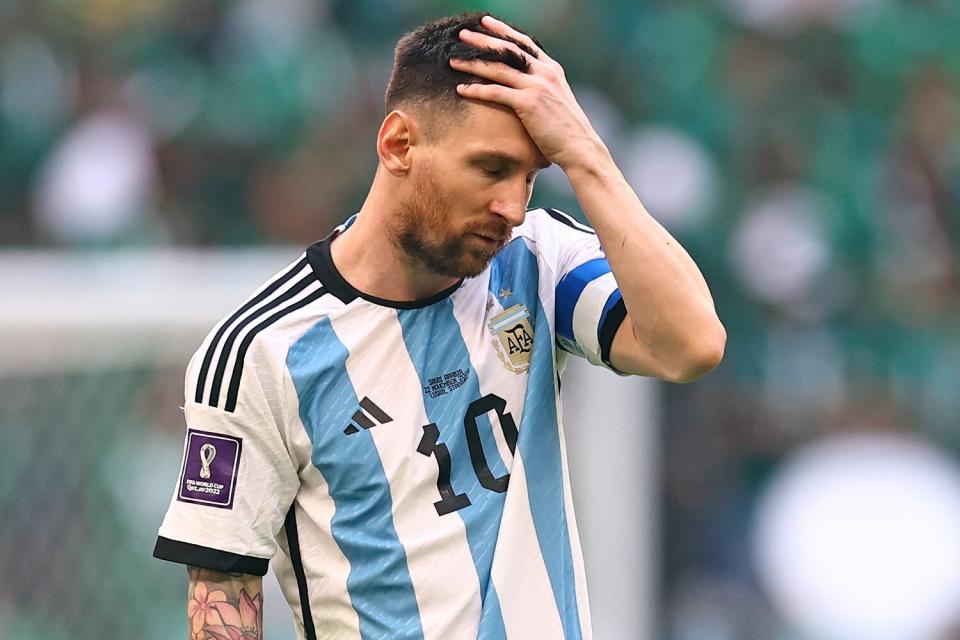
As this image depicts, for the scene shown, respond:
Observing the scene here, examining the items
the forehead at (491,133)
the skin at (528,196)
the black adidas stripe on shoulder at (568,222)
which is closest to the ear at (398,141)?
the skin at (528,196)

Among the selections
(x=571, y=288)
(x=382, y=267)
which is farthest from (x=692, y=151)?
(x=382, y=267)

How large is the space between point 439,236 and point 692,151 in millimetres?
5460

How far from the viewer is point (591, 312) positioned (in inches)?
112

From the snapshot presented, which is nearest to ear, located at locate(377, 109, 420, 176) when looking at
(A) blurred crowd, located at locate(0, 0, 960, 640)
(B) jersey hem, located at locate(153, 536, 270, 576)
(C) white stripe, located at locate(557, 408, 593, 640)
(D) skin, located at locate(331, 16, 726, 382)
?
(D) skin, located at locate(331, 16, 726, 382)

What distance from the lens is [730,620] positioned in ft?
22.3

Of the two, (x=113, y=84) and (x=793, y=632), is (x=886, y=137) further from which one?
(x=113, y=84)

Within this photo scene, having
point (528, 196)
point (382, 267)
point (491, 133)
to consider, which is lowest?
point (382, 267)

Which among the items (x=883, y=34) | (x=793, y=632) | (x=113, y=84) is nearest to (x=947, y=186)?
(x=883, y=34)

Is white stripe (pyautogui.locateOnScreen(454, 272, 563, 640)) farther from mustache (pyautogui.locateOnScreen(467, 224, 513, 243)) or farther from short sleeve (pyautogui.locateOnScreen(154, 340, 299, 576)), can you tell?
short sleeve (pyautogui.locateOnScreen(154, 340, 299, 576))

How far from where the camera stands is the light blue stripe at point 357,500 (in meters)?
2.75

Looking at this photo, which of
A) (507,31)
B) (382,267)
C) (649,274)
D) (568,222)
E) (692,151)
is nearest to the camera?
(649,274)

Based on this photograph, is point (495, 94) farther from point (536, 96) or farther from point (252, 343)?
point (252, 343)

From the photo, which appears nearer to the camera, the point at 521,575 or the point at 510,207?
the point at 510,207

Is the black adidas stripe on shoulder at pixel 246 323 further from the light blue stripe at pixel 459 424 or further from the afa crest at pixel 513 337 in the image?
the afa crest at pixel 513 337
